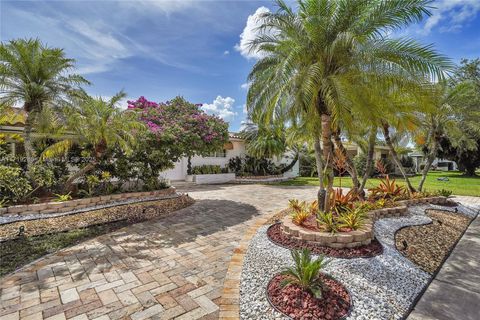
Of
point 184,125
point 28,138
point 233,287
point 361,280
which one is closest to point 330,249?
point 361,280

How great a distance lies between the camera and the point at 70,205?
10461mm

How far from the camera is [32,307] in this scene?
4.15 metres

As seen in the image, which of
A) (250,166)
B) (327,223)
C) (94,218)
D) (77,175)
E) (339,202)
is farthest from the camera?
(250,166)

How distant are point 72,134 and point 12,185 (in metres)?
3.32

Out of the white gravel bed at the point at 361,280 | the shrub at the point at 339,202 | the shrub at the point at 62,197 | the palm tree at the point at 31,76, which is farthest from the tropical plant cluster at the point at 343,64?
the palm tree at the point at 31,76

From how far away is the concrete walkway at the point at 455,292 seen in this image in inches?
164

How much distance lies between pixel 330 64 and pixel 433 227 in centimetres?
705

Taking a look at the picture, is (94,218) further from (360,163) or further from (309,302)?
(360,163)

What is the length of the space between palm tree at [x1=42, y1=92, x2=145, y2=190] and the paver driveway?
4.63 meters

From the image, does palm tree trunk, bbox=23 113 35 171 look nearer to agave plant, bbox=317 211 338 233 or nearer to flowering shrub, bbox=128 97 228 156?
flowering shrub, bbox=128 97 228 156

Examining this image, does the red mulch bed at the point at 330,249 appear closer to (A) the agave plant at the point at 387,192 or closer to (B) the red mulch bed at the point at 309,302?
(B) the red mulch bed at the point at 309,302

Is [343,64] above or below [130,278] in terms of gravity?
above

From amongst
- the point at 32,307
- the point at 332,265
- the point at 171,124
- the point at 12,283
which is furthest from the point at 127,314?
the point at 171,124

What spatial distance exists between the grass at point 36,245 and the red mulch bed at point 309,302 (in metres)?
Result: 5.93
